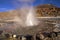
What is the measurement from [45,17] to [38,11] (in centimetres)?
21

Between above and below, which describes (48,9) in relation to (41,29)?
above

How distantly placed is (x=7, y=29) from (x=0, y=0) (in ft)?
2.19

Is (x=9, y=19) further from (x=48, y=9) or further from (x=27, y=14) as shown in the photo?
(x=48, y=9)

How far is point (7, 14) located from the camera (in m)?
3.76

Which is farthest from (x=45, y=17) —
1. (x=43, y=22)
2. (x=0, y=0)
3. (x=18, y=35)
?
(x=0, y=0)

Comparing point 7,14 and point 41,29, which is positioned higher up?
point 7,14

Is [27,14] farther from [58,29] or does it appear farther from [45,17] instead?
[58,29]

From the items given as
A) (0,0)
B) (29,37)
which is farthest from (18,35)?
(0,0)

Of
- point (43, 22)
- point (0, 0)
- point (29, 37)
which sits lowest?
point (29, 37)

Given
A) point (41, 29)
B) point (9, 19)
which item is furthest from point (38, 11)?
point (9, 19)

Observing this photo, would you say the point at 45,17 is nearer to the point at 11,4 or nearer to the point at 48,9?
the point at 48,9

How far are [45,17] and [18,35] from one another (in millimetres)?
723

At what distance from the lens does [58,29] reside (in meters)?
3.76

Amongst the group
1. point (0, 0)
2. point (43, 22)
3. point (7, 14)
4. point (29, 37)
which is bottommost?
point (29, 37)
